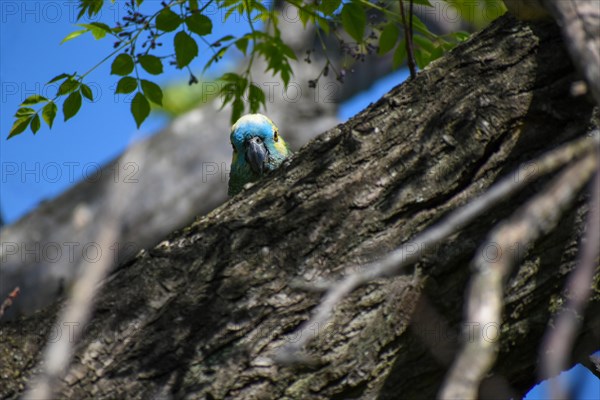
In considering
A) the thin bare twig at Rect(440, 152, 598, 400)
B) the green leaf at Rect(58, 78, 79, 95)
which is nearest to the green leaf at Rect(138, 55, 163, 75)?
the green leaf at Rect(58, 78, 79, 95)

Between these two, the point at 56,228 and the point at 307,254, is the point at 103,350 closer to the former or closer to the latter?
the point at 307,254

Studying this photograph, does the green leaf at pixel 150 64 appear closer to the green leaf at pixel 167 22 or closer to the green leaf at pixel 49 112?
the green leaf at pixel 167 22

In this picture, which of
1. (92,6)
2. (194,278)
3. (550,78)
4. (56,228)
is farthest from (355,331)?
(56,228)

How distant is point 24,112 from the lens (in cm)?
302

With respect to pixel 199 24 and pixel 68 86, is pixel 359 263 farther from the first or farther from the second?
pixel 68 86

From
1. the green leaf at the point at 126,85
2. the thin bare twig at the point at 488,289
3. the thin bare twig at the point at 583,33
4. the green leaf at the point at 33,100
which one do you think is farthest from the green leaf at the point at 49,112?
the thin bare twig at the point at 488,289

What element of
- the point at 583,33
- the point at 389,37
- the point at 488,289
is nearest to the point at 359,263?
the point at 583,33

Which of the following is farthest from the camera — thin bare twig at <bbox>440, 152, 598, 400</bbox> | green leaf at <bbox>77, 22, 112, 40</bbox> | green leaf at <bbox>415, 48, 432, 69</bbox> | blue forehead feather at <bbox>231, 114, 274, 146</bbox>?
blue forehead feather at <bbox>231, 114, 274, 146</bbox>

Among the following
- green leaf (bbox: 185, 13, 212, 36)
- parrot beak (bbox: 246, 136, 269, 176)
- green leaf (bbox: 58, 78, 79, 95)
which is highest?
parrot beak (bbox: 246, 136, 269, 176)

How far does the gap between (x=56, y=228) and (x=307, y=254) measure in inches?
146

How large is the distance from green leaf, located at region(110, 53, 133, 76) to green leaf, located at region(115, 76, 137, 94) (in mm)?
41

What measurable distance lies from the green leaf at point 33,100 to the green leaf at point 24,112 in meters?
0.02

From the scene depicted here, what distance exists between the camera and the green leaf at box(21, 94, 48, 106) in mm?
3008

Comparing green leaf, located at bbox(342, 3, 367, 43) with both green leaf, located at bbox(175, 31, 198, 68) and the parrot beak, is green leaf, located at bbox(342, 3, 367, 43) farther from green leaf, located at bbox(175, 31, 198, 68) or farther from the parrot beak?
the parrot beak
